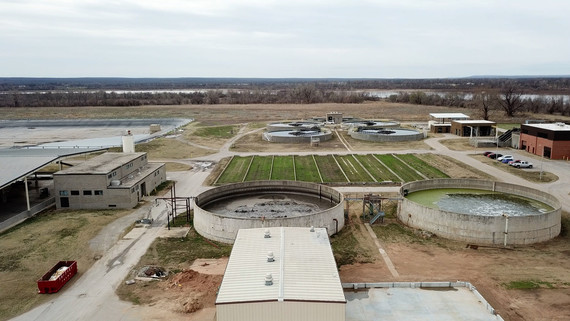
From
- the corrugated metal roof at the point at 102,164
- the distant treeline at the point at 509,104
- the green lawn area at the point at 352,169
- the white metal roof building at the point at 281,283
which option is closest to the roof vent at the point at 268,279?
the white metal roof building at the point at 281,283

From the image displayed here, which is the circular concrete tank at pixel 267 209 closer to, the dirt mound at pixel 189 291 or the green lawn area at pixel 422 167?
the dirt mound at pixel 189 291

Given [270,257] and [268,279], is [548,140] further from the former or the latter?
[268,279]

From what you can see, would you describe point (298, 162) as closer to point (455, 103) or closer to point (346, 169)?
point (346, 169)

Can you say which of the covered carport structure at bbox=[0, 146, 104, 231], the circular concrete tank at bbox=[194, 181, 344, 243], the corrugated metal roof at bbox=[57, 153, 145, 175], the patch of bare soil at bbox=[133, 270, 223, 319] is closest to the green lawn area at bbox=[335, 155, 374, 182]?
the circular concrete tank at bbox=[194, 181, 344, 243]

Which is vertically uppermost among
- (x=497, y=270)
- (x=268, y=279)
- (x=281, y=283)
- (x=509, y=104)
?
(x=509, y=104)

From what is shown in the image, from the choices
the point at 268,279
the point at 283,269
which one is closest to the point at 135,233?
the point at 283,269
